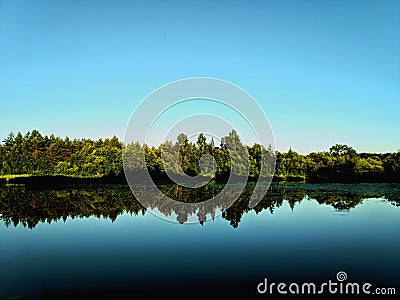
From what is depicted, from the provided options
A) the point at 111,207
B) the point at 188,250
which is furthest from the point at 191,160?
the point at 188,250

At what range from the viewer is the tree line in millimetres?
25841

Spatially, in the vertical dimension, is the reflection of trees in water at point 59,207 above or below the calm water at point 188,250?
above

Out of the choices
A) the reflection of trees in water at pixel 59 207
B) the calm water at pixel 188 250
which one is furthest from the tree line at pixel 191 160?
the calm water at pixel 188 250

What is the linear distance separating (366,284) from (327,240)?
250 centimetres

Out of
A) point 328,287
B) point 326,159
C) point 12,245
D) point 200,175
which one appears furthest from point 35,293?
point 326,159

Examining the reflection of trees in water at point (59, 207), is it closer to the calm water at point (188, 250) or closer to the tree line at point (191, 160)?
the calm water at point (188, 250)

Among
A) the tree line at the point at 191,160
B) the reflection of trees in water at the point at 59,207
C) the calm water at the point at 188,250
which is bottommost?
the calm water at the point at 188,250

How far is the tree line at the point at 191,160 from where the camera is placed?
2584 centimetres

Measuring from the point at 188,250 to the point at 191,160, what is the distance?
1762 centimetres

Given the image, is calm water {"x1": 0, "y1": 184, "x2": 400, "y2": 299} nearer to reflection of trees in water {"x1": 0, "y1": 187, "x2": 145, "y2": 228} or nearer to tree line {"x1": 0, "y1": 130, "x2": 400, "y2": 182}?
reflection of trees in water {"x1": 0, "y1": 187, "x2": 145, "y2": 228}

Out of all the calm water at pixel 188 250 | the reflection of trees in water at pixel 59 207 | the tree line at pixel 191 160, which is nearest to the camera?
the calm water at pixel 188 250

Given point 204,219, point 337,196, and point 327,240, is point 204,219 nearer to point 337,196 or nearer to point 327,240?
point 327,240

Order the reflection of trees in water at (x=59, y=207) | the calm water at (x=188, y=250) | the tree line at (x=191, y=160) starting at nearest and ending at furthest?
the calm water at (x=188, y=250)
the reflection of trees in water at (x=59, y=207)
the tree line at (x=191, y=160)

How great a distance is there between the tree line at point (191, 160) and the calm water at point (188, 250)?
1401 centimetres
